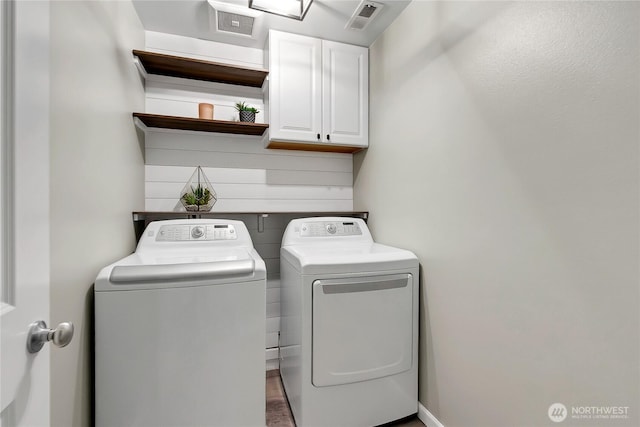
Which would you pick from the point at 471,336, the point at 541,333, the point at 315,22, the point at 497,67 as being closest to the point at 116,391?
the point at 471,336

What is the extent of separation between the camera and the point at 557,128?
1.03m

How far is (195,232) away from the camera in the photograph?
1.87 meters

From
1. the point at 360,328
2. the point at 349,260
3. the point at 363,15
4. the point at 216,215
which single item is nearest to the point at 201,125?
the point at 216,215

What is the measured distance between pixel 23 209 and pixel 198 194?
158 cm

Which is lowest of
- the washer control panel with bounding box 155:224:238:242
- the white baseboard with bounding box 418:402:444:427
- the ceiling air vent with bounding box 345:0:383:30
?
the white baseboard with bounding box 418:402:444:427

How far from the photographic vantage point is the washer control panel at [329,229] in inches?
83.6

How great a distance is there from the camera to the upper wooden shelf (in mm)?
1938

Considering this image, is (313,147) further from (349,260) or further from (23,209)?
(23,209)

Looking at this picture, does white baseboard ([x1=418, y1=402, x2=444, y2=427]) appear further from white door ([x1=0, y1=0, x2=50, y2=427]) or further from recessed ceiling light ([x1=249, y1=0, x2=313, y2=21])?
recessed ceiling light ([x1=249, y1=0, x2=313, y2=21])

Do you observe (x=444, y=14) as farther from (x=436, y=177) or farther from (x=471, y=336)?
(x=471, y=336)

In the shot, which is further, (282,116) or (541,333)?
(282,116)

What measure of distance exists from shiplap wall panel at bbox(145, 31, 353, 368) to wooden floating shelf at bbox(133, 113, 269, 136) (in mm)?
87

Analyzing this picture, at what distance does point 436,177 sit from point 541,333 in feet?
2.71

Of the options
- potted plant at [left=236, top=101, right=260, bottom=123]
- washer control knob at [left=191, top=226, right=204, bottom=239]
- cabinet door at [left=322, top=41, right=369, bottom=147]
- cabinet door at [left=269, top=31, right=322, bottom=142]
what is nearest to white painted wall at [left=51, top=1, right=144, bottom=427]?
washer control knob at [left=191, top=226, right=204, bottom=239]
